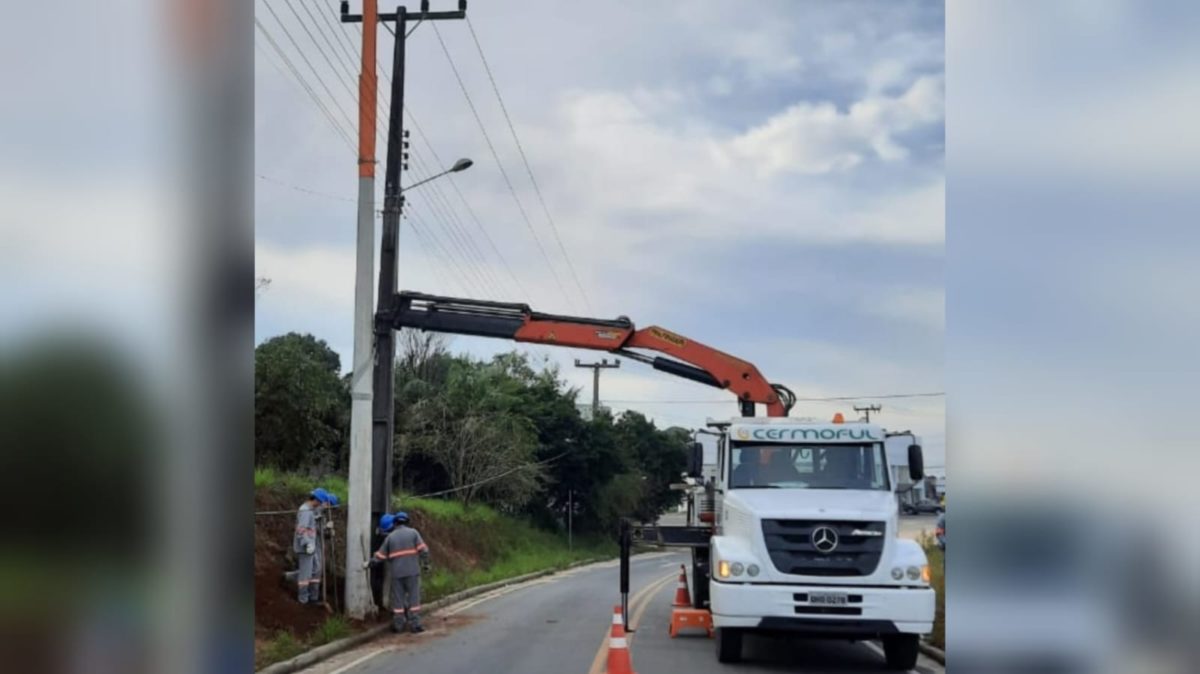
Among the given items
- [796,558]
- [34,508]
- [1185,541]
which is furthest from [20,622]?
[796,558]

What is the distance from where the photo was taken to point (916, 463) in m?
10.9

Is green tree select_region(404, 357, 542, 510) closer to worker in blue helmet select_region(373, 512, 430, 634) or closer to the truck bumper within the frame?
worker in blue helmet select_region(373, 512, 430, 634)

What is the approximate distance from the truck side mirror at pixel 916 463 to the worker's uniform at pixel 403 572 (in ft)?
23.6

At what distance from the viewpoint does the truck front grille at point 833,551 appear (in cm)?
1027

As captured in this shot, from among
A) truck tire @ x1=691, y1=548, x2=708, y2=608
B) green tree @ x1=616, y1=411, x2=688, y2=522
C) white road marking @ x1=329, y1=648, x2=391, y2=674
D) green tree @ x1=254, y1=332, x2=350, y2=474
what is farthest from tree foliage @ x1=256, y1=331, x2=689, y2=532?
truck tire @ x1=691, y1=548, x2=708, y2=608

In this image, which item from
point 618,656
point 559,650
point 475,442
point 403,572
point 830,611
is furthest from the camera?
point 475,442

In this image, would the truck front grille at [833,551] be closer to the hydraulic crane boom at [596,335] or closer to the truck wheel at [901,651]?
Result: the truck wheel at [901,651]

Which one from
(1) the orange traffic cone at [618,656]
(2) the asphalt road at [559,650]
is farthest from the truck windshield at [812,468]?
(1) the orange traffic cone at [618,656]

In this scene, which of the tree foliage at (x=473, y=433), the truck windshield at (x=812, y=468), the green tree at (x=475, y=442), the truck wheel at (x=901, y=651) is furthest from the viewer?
the green tree at (x=475, y=442)

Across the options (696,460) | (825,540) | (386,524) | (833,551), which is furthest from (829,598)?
(386,524)

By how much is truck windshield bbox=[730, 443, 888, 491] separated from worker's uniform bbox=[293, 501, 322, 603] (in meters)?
5.83

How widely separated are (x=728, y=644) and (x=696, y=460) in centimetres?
229

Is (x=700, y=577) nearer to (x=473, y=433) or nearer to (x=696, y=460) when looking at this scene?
(x=696, y=460)

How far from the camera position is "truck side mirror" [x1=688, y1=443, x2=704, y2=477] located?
12.0 meters
